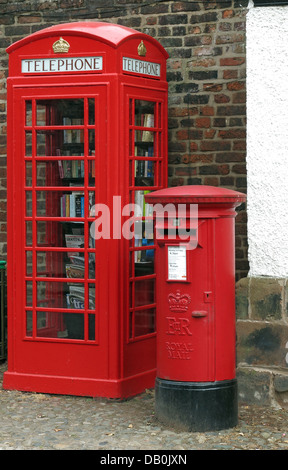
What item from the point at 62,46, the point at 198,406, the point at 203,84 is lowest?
the point at 198,406

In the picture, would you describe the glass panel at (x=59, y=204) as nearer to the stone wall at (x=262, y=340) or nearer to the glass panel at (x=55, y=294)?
the glass panel at (x=55, y=294)

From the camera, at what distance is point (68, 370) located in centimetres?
657

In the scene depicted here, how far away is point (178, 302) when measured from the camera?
18.1 ft

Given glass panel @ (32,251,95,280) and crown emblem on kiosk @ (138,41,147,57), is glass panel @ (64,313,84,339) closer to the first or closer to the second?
glass panel @ (32,251,95,280)

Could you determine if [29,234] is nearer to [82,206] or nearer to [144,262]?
[82,206]

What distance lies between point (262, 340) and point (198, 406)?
2.83 feet

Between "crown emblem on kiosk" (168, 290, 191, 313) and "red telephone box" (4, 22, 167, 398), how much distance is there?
3.12 feet

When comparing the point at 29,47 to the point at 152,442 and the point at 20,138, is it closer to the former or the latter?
the point at 20,138

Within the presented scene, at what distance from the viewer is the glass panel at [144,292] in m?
6.66

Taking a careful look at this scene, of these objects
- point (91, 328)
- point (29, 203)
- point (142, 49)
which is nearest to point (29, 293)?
point (91, 328)

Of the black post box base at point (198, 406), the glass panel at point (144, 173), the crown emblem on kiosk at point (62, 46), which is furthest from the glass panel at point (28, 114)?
the black post box base at point (198, 406)
